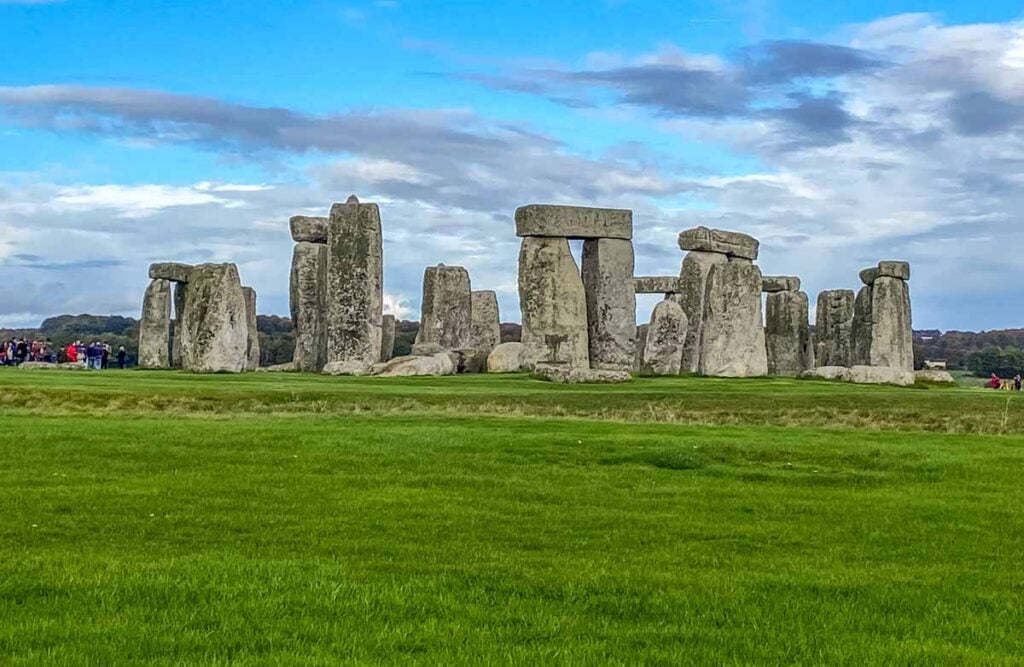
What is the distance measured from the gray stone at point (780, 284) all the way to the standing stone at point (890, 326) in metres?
5.33

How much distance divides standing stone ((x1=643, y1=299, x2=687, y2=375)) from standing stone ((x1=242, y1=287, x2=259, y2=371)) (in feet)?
37.3

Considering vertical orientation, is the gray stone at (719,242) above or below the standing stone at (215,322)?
above

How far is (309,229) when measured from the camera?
39.6 m

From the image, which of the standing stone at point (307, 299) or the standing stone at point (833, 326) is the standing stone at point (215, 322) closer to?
the standing stone at point (307, 299)

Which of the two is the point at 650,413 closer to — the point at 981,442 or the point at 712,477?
the point at 981,442

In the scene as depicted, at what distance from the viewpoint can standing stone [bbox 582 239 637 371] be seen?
112ft

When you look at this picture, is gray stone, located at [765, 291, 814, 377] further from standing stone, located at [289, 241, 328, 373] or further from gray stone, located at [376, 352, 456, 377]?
standing stone, located at [289, 241, 328, 373]

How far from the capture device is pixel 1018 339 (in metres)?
88.3

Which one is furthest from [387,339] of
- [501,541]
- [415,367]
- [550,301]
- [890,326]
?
[501,541]

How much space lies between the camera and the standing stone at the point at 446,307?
4222cm

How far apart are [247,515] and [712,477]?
4.95m

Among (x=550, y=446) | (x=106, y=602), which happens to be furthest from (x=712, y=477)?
(x=106, y=602)

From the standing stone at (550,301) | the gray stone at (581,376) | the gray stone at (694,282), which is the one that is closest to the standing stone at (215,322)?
the standing stone at (550,301)

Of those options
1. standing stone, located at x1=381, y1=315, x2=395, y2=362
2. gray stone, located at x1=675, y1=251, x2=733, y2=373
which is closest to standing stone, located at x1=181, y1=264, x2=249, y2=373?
standing stone, located at x1=381, y1=315, x2=395, y2=362
